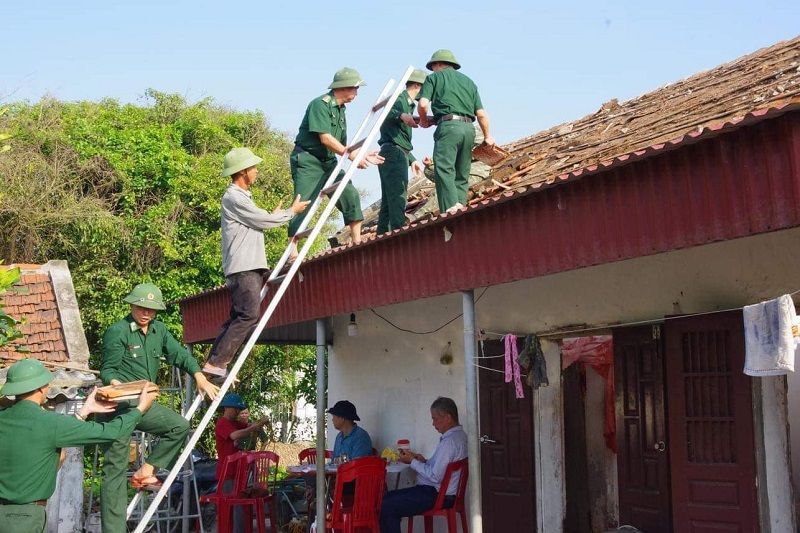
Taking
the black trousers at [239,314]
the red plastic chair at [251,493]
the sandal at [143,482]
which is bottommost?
the red plastic chair at [251,493]

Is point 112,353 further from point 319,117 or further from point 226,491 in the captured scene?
point 226,491

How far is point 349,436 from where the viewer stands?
1095cm

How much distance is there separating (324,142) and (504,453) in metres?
3.58

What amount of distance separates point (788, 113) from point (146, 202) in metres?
18.4

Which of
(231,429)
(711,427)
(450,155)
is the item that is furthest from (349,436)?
(711,427)

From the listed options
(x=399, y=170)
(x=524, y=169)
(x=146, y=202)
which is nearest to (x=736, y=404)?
(x=524, y=169)

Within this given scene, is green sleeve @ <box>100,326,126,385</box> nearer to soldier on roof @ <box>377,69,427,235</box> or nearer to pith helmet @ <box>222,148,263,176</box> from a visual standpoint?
pith helmet @ <box>222,148,263,176</box>

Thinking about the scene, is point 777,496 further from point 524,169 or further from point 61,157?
point 61,157

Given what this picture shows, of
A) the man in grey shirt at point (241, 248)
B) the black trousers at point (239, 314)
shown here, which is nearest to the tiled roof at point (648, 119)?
the man in grey shirt at point (241, 248)

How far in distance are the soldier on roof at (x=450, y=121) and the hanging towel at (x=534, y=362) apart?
4.88 feet

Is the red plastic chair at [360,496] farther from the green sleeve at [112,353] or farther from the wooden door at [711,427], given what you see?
the wooden door at [711,427]

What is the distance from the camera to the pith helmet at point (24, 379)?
6.14 meters

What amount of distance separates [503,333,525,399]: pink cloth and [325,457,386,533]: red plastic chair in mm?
1486

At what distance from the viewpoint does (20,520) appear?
19.9 feet
